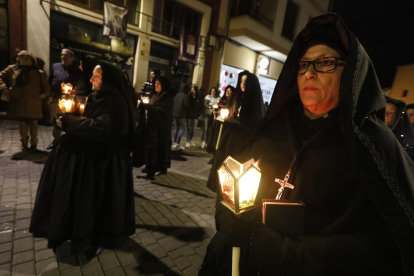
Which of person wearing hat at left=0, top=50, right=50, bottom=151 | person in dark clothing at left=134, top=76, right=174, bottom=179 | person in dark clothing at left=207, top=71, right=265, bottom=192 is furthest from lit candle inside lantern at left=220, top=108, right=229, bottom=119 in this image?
person wearing hat at left=0, top=50, right=50, bottom=151

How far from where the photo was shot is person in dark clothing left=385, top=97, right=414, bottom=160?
3.74 metres

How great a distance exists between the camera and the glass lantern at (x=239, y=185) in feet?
3.26

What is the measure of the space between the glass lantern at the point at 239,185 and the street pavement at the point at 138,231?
2192 mm

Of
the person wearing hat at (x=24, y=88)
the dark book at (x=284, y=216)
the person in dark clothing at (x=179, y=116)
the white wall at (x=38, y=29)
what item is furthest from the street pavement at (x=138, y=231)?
the white wall at (x=38, y=29)

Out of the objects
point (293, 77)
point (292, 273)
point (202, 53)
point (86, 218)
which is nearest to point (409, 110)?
point (293, 77)

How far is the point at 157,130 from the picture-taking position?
18.0ft

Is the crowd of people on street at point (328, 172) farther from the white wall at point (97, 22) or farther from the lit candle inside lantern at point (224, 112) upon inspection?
the white wall at point (97, 22)

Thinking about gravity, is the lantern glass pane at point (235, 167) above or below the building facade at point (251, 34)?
below

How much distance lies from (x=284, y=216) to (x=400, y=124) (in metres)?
4.13

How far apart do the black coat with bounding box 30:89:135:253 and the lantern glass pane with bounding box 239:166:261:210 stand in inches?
81.1

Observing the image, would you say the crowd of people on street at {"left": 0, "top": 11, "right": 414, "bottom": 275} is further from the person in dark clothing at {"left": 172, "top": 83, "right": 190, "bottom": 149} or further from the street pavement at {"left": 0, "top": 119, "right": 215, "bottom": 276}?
the person in dark clothing at {"left": 172, "top": 83, "right": 190, "bottom": 149}

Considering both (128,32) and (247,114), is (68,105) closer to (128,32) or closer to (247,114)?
(247,114)

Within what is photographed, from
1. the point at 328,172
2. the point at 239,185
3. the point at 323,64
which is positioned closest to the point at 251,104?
the point at 323,64

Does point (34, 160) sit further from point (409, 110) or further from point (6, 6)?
point (409, 110)
